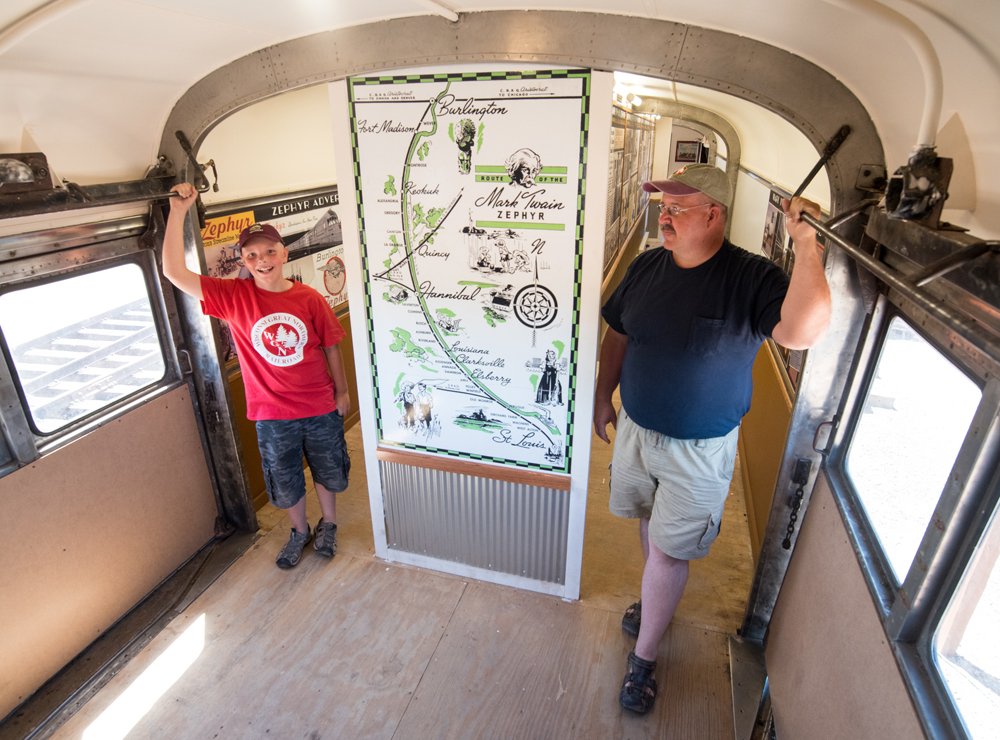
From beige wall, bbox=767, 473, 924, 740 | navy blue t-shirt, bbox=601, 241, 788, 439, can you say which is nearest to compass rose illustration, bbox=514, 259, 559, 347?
navy blue t-shirt, bbox=601, 241, 788, 439

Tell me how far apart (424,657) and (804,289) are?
2.35 metres

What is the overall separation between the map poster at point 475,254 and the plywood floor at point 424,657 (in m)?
0.86

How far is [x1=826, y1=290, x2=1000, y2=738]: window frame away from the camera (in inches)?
50.9

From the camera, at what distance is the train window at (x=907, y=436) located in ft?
4.97

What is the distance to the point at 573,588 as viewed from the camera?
3.17 m

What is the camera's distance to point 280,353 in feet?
9.66

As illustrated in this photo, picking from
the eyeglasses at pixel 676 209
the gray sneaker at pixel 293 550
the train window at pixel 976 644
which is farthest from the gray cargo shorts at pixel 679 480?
the gray sneaker at pixel 293 550

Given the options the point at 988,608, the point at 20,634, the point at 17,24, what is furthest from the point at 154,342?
the point at 988,608

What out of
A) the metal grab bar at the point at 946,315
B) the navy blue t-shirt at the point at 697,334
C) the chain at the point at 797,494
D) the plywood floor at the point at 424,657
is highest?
the metal grab bar at the point at 946,315

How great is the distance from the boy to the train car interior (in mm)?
232

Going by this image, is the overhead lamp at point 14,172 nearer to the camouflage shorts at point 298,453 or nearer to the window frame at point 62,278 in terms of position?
the window frame at point 62,278

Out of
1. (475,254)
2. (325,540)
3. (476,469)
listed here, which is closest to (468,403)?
(476,469)

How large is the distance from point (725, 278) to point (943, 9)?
1003 mm

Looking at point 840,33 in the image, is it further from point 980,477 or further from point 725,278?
point 980,477
